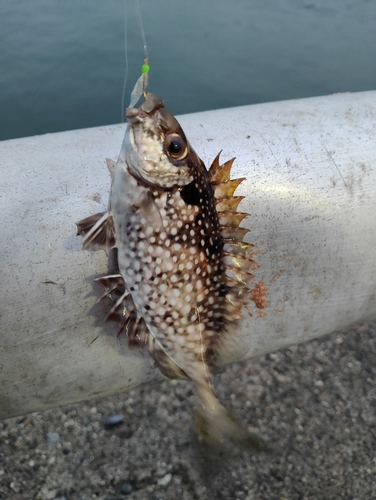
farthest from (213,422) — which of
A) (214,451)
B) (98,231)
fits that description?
(98,231)

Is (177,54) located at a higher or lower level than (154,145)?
lower

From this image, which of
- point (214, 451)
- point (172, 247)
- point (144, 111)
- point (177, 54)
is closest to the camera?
point (144, 111)

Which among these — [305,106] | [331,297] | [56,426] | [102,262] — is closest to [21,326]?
[102,262]

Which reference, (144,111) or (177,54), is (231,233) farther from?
(177,54)

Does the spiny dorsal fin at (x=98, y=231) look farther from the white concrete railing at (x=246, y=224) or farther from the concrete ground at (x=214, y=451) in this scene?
the concrete ground at (x=214, y=451)

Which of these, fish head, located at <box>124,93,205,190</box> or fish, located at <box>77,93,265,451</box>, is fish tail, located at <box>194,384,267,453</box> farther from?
fish head, located at <box>124,93,205,190</box>

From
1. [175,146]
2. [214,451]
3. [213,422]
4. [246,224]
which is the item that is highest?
[175,146]

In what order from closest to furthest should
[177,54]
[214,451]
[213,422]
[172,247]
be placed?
[172,247], [213,422], [214,451], [177,54]

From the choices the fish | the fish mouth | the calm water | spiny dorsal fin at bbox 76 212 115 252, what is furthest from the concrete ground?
the calm water
